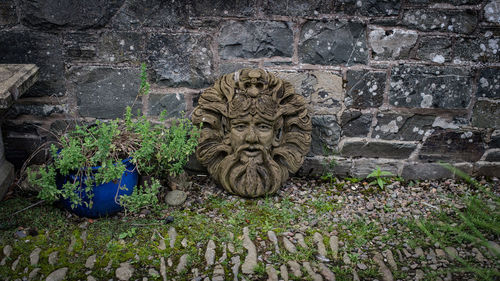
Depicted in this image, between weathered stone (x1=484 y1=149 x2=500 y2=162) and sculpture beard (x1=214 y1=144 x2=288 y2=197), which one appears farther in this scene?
weathered stone (x1=484 y1=149 x2=500 y2=162)

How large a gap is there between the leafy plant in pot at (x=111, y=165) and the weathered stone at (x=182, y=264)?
570mm

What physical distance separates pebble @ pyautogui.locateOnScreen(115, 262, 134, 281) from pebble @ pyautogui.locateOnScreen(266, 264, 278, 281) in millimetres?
868

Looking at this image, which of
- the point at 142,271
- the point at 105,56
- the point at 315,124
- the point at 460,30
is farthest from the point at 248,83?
the point at 460,30

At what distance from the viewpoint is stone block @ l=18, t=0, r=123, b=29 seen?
305cm

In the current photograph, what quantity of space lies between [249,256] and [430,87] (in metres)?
2.17

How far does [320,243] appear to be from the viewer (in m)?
2.78

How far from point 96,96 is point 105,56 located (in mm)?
367

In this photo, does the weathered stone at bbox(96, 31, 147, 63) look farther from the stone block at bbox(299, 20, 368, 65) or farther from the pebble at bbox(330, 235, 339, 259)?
the pebble at bbox(330, 235, 339, 259)

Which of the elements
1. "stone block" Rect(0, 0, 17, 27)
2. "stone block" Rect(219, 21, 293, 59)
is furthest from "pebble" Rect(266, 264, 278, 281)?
"stone block" Rect(0, 0, 17, 27)

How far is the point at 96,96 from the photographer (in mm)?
3344

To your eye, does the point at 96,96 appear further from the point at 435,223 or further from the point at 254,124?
the point at 435,223

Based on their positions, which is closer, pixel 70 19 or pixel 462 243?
pixel 462 243

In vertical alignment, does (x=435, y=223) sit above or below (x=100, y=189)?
below

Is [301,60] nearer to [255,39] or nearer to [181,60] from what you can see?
[255,39]
